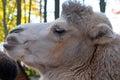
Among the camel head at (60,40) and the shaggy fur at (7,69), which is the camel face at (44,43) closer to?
the camel head at (60,40)

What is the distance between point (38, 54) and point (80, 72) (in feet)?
1.52

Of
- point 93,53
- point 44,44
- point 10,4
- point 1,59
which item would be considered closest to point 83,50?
point 93,53

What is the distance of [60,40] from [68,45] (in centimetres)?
9

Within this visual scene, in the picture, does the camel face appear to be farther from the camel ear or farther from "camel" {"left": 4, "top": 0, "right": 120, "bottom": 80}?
the camel ear

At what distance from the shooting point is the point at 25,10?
35625 millimetres

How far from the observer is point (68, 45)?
411 cm

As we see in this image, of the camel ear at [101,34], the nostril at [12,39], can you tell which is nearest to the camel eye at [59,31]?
the camel ear at [101,34]

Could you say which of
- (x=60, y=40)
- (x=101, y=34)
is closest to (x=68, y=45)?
(x=60, y=40)

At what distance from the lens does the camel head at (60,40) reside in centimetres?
407

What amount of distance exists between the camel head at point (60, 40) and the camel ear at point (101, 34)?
0.5 inches

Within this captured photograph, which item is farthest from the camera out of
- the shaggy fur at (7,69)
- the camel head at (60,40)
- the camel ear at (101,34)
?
the shaggy fur at (7,69)

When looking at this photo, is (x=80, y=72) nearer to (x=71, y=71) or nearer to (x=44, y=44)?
(x=71, y=71)

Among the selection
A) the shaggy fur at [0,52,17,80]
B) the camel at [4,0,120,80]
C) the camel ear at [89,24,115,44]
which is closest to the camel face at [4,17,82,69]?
the camel at [4,0,120,80]

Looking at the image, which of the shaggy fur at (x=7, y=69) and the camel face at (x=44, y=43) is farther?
the shaggy fur at (x=7, y=69)
